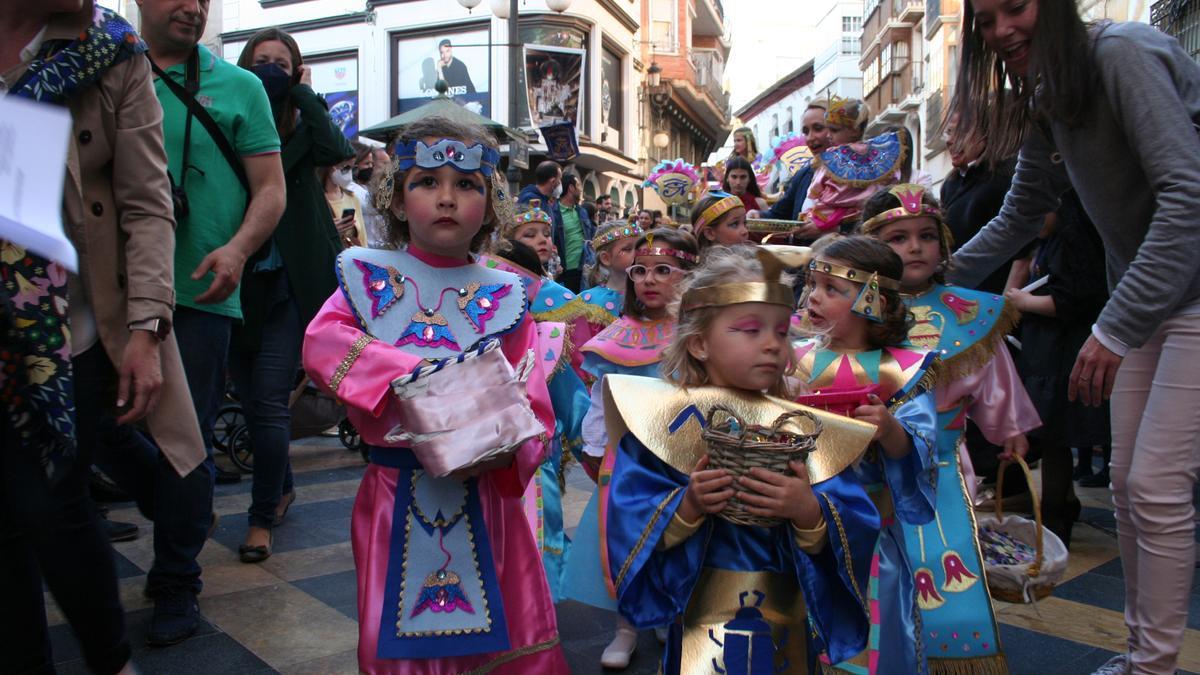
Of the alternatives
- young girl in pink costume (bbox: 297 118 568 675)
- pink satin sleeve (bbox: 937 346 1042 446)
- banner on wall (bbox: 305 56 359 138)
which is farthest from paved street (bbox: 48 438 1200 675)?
banner on wall (bbox: 305 56 359 138)

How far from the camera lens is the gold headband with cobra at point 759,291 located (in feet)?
7.11

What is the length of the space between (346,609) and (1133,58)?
10.4 ft

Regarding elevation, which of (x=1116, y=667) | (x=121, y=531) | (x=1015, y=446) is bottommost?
(x=1116, y=667)

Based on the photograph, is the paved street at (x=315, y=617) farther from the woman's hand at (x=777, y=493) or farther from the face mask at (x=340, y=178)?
the face mask at (x=340, y=178)

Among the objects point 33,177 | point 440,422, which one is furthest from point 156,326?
point 33,177

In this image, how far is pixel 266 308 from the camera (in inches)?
164

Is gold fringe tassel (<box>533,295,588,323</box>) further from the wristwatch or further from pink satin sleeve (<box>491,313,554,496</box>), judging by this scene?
the wristwatch

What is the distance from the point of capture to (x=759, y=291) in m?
2.17

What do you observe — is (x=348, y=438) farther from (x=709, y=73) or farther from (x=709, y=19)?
(x=709, y=19)

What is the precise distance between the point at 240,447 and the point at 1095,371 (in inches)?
209

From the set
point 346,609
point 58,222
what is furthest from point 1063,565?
point 58,222

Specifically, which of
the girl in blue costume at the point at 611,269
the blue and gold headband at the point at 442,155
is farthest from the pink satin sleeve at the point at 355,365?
the girl in blue costume at the point at 611,269

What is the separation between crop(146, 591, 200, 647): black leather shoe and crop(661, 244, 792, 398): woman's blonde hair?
1970mm

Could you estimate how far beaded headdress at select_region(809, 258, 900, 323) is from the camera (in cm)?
284
